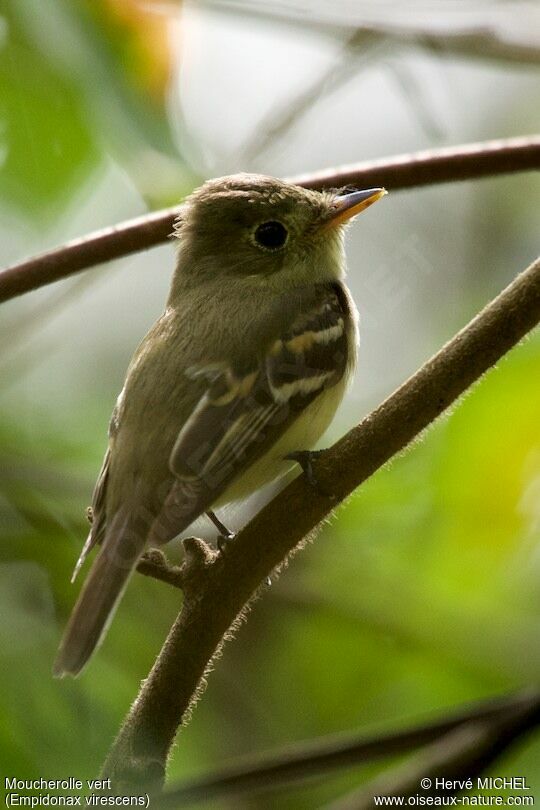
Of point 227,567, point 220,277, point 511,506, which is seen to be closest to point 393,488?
point 511,506

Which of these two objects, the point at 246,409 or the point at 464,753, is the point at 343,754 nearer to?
the point at 464,753

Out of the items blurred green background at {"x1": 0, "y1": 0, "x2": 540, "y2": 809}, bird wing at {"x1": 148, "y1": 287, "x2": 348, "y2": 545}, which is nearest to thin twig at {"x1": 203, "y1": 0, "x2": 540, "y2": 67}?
blurred green background at {"x1": 0, "y1": 0, "x2": 540, "y2": 809}

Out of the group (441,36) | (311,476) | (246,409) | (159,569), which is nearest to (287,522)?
(311,476)

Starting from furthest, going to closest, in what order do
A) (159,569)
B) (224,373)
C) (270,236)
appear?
(270,236) → (224,373) → (159,569)

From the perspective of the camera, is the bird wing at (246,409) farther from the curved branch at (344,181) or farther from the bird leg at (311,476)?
the curved branch at (344,181)

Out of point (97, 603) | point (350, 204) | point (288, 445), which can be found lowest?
point (97, 603)

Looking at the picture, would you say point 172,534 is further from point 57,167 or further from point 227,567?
point 57,167
